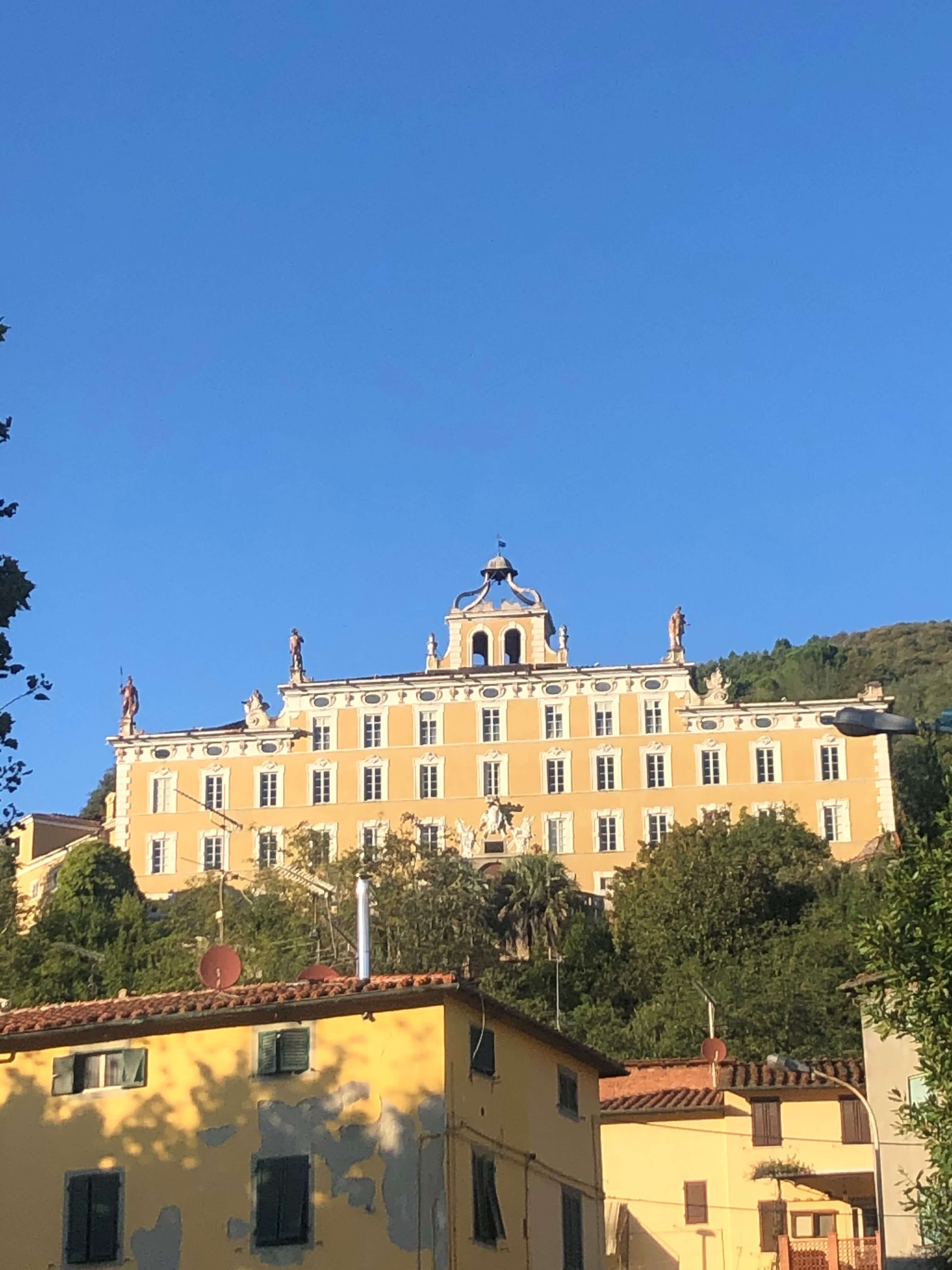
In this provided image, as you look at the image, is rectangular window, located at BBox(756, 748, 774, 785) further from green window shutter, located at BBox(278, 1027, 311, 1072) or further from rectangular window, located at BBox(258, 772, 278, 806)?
green window shutter, located at BBox(278, 1027, 311, 1072)

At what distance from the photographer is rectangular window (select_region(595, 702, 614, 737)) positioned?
115 m

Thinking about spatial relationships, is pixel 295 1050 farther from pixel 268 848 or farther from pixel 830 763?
pixel 830 763

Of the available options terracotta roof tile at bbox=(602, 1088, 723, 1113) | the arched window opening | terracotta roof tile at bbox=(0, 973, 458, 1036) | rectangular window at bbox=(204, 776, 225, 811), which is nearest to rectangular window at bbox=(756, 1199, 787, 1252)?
terracotta roof tile at bbox=(602, 1088, 723, 1113)

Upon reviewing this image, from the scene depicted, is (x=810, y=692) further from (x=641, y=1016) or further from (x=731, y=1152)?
(x=731, y=1152)

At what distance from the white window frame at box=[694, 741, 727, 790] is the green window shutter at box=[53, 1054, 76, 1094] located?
79700mm

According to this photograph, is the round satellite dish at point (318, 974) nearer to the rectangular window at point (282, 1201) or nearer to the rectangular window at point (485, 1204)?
the rectangular window at point (282, 1201)

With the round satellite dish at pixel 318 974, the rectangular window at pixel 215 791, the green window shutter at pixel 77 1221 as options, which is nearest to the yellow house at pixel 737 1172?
the round satellite dish at pixel 318 974

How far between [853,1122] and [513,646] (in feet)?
246

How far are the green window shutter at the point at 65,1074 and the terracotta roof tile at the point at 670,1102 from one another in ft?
57.4

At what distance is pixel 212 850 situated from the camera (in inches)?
4528

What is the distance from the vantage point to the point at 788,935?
95000mm

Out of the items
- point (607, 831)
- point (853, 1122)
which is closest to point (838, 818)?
point (607, 831)

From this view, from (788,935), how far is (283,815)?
31459 millimetres

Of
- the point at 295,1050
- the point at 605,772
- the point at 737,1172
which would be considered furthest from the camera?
the point at 605,772
